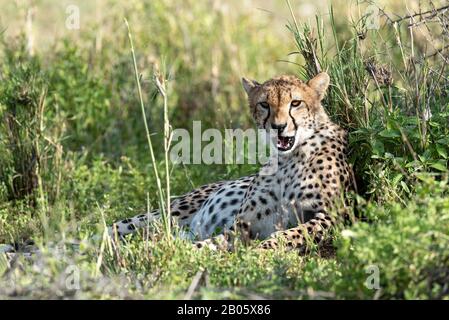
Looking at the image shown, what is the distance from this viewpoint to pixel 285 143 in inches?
210

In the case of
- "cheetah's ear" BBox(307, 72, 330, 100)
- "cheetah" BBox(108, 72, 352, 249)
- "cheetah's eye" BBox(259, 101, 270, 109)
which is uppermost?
"cheetah's ear" BBox(307, 72, 330, 100)

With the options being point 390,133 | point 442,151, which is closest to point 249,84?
point 390,133

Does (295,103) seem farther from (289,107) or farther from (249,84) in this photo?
(249,84)

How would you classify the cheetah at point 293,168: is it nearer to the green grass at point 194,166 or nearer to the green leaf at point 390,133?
the green grass at point 194,166

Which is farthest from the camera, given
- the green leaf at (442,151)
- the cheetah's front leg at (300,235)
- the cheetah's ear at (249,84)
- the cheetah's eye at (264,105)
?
the cheetah's ear at (249,84)

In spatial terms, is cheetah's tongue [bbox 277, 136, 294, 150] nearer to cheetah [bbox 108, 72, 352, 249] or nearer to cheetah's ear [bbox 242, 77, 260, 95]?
cheetah [bbox 108, 72, 352, 249]

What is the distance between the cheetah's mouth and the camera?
209 inches

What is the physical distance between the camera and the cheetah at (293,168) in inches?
207

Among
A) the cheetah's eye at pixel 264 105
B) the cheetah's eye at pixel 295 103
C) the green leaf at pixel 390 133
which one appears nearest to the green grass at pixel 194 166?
the green leaf at pixel 390 133

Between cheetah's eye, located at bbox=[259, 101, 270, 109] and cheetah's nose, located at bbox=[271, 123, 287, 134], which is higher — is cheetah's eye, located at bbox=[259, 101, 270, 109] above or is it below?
above

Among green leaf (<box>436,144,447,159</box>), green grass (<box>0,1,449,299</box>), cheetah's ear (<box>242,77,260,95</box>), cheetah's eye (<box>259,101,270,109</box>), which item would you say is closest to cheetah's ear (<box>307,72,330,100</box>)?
green grass (<box>0,1,449,299</box>)

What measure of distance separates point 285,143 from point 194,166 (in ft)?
5.66

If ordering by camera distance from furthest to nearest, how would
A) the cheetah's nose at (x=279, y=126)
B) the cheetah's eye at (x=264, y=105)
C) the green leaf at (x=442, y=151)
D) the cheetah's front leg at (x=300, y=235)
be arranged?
the cheetah's eye at (x=264, y=105)
the cheetah's nose at (x=279, y=126)
the green leaf at (x=442, y=151)
the cheetah's front leg at (x=300, y=235)

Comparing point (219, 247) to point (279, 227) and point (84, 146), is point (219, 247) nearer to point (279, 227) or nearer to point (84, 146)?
point (279, 227)
